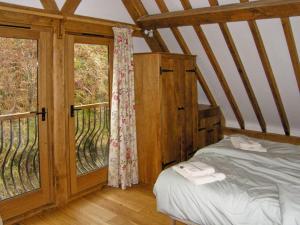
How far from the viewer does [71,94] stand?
11.0ft

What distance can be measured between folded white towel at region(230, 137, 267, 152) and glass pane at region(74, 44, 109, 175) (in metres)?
1.67

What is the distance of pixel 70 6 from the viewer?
3268 mm

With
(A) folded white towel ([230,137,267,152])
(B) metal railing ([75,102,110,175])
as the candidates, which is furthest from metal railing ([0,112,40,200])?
(A) folded white towel ([230,137,267,152])

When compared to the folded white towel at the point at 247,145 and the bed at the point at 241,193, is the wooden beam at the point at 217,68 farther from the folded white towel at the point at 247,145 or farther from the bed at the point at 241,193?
the bed at the point at 241,193

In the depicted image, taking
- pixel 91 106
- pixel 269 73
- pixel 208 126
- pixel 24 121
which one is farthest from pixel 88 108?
pixel 269 73

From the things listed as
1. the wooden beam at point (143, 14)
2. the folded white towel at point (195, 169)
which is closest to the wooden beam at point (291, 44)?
the folded white towel at point (195, 169)

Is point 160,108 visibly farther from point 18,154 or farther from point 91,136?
point 18,154

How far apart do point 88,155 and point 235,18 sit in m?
2.41

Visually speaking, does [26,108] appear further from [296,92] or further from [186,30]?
[296,92]

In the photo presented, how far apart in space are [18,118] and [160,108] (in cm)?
165

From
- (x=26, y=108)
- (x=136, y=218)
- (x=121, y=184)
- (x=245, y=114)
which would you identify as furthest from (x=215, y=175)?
(x=245, y=114)

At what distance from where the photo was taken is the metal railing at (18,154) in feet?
9.55

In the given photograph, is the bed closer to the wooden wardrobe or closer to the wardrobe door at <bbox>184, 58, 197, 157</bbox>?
the wooden wardrobe

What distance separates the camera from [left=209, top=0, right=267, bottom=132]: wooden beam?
3513 mm
